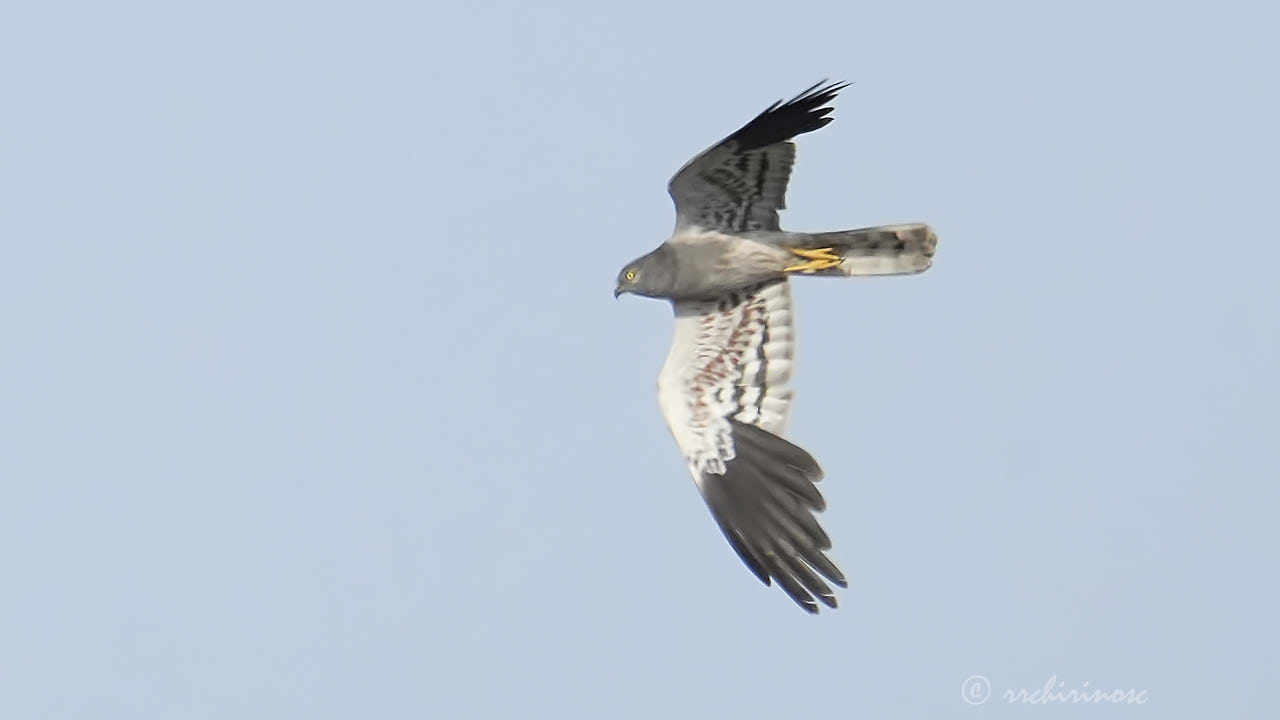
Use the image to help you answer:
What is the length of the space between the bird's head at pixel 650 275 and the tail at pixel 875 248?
1.14 m

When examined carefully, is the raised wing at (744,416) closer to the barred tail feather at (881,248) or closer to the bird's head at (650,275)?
the bird's head at (650,275)

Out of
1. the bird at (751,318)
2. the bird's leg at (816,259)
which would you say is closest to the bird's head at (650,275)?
the bird at (751,318)

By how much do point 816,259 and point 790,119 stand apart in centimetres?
155

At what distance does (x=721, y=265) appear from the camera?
21.0 m

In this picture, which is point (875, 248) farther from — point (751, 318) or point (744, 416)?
point (744, 416)

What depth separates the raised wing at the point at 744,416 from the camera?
2025cm

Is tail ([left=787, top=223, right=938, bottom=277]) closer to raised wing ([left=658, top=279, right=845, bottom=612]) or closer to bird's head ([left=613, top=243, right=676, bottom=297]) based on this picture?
raised wing ([left=658, top=279, right=845, bottom=612])

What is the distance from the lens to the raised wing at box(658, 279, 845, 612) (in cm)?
2025

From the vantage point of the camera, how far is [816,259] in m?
21.0

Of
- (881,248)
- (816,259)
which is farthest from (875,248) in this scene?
(816,259)

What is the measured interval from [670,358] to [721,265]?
3.63 feet

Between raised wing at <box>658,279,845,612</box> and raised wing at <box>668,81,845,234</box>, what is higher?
raised wing at <box>668,81,845,234</box>

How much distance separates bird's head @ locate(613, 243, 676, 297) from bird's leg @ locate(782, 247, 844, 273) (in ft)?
3.61

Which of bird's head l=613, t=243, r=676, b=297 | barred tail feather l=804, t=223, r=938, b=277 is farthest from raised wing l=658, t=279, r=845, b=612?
barred tail feather l=804, t=223, r=938, b=277
